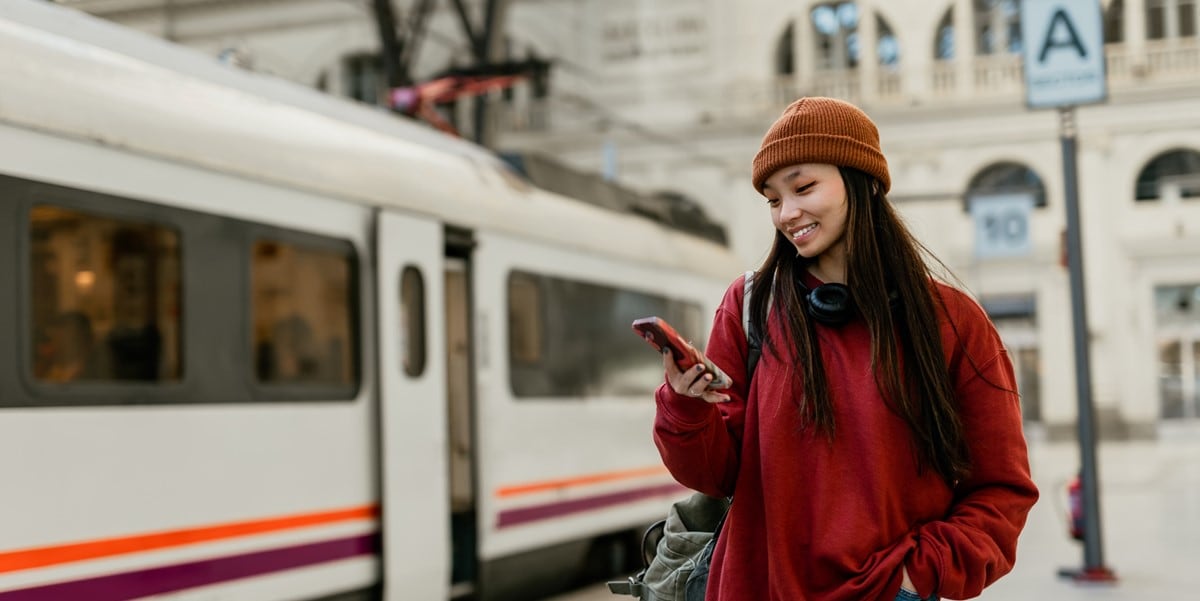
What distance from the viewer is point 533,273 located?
9109mm

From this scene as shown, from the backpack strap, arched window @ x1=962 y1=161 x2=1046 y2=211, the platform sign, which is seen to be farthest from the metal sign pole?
arched window @ x1=962 y1=161 x2=1046 y2=211

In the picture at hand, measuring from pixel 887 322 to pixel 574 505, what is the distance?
7003mm

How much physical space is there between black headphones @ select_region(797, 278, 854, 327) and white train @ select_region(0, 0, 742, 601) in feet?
10.8

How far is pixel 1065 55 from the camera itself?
9.34 m

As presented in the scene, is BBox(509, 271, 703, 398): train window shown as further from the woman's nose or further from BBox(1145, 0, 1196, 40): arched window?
BBox(1145, 0, 1196, 40): arched window

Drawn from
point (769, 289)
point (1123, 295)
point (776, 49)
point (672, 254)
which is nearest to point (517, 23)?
point (776, 49)

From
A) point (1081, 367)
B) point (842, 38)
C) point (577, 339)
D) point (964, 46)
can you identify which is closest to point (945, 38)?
point (964, 46)

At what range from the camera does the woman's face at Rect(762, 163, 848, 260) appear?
2.65 metres

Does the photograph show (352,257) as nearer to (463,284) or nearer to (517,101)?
(463,284)

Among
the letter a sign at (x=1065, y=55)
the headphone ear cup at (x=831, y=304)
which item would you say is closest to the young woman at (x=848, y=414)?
the headphone ear cup at (x=831, y=304)

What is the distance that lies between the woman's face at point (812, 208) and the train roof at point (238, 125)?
335cm

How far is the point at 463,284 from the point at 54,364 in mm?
3367

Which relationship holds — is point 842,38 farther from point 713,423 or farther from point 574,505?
point 713,423

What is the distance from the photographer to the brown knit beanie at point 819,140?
2.65m
